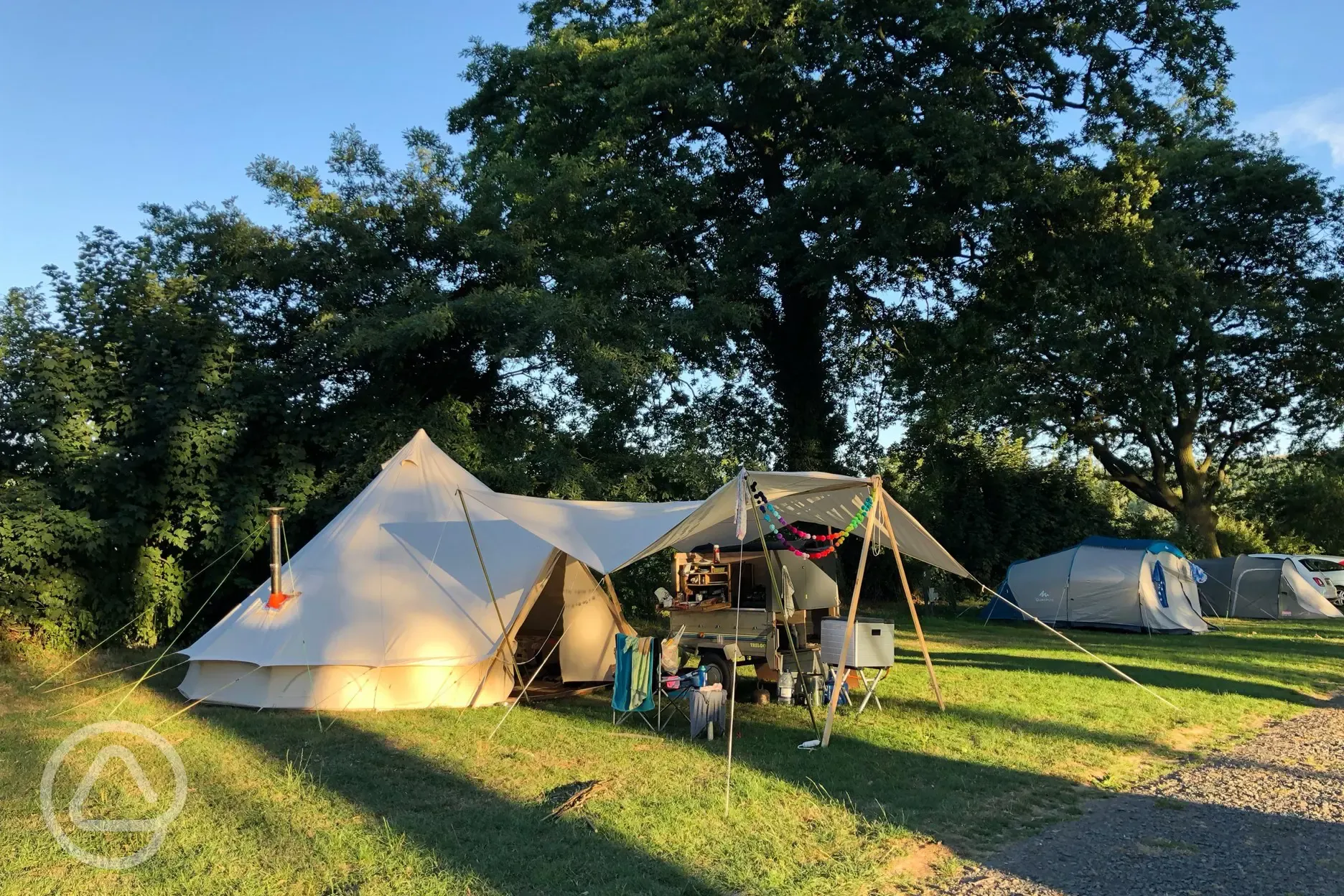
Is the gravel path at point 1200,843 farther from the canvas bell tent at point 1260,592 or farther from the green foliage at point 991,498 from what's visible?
the canvas bell tent at point 1260,592

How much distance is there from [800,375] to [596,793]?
12112 mm

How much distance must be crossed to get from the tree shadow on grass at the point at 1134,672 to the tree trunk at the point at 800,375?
5.45 metres

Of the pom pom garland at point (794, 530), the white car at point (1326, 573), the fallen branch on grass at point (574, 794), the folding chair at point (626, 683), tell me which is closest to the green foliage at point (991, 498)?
the white car at point (1326, 573)

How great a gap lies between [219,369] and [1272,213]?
63.4 feet

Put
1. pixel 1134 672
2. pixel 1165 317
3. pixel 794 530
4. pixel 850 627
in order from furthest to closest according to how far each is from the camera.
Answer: pixel 1165 317
pixel 1134 672
pixel 794 530
pixel 850 627

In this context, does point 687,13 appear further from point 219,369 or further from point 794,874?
point 794,874

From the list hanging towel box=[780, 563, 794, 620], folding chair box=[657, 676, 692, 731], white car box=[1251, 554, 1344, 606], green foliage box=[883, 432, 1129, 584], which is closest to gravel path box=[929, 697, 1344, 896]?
folding chair box=[657, 676, 692, 731]

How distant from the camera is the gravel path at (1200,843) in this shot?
3.77 m

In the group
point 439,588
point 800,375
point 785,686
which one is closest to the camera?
point 785,686

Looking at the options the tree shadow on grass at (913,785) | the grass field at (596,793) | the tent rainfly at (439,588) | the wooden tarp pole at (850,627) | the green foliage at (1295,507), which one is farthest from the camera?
the green foliage at (1295,507)

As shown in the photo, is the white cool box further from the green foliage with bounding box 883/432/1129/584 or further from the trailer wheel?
the green foliage with bounding box 883/432/1129/584

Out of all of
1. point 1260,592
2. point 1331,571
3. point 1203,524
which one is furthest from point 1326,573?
point 1260,592

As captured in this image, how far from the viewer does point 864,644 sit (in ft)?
23.8

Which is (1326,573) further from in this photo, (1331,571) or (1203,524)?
(1203,524)
